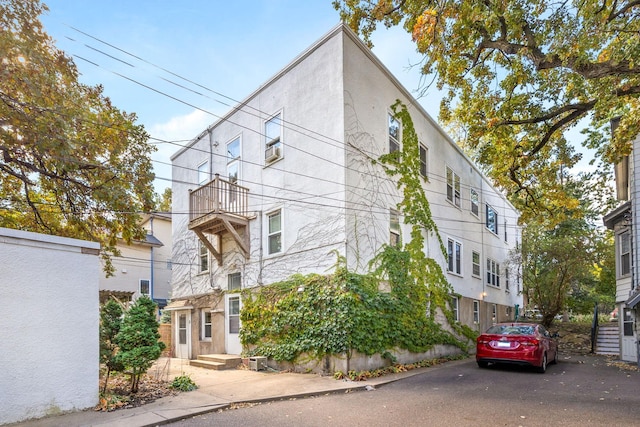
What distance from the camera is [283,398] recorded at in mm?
7410

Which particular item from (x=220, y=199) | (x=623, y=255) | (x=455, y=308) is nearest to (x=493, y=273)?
(x=623, y=255)

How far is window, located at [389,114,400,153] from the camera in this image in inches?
507

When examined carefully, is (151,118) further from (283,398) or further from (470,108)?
(470,108)

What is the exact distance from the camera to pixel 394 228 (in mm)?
12391

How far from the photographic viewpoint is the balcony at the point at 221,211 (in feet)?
41.3

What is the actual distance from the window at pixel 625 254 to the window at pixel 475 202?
236 inches

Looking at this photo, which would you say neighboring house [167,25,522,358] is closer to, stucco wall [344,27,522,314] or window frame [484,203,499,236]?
stucco wall [344,27,522,314]

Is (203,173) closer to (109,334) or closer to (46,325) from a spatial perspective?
(109,334)

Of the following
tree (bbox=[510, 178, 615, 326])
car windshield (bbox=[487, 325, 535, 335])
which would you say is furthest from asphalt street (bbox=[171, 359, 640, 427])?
tree (bbox=[510, 178, 615, 326])

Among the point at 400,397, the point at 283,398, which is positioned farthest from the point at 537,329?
the point at 283,398

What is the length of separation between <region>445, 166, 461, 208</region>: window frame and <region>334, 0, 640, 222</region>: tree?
1.89 metres

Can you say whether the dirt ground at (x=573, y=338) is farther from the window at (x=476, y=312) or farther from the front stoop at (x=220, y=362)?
the front stoop at (x=220, y=362)

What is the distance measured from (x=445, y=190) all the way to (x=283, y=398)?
11.4 metres

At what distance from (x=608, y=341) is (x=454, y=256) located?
25.7ft
